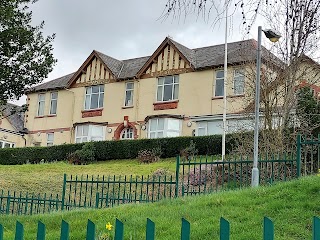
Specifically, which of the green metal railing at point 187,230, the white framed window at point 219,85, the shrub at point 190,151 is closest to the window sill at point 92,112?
the white framed window at point 219,85

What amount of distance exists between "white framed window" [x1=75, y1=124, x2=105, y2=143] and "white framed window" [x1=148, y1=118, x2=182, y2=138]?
14.7ft

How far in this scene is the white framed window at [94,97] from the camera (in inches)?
1485

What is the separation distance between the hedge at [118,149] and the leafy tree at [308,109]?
4.48 m

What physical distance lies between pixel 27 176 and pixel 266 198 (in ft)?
52.8

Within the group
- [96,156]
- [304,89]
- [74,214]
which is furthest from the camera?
[96,156]

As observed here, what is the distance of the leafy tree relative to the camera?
20423 mm

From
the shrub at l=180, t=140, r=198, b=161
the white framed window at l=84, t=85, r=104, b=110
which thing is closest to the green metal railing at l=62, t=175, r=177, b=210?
the shrub at l=180, t=140, r=198, b=161

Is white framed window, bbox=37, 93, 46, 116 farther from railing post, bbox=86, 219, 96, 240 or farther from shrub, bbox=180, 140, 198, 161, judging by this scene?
railing post, bbox=86, 219, 96, 240

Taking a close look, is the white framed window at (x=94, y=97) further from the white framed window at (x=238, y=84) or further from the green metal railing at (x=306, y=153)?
the green metal railing at (x=306, y=153)

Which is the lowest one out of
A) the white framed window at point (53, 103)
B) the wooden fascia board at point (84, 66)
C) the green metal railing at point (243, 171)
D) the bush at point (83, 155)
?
the green metal railing at point (243, 171)

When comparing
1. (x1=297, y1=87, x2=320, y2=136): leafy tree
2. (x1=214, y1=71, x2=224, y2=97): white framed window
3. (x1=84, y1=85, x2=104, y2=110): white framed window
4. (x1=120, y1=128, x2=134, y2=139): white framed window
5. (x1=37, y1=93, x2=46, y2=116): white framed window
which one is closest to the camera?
(x1=297, y1=87, x2=320, y2=136): leafy tree

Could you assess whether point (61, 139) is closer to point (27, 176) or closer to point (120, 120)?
point (120, 120)

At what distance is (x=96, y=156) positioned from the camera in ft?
103

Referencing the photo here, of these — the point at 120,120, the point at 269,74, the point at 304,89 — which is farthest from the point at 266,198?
the point at 120,120
